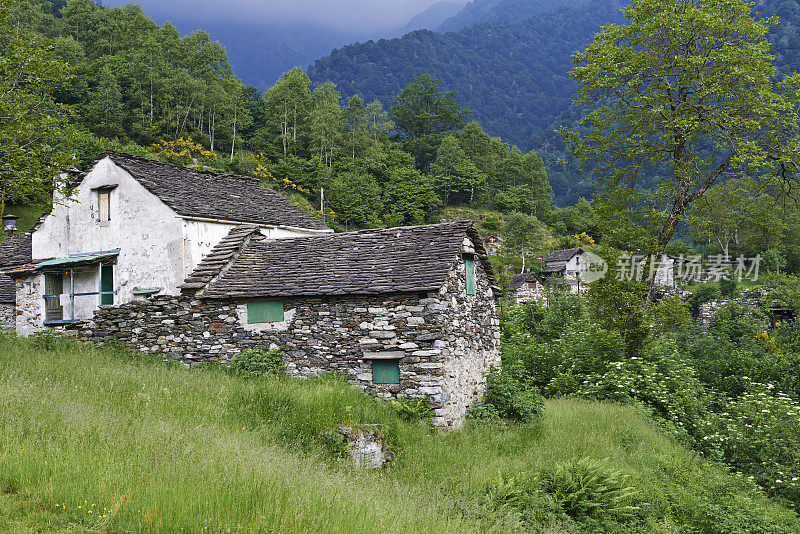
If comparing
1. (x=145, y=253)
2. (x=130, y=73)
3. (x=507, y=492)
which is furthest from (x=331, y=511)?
(x=130, y=73)

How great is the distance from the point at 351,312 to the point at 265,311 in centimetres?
248

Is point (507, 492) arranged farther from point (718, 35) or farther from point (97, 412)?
point (718, 35)

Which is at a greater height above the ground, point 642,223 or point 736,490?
point 642,223

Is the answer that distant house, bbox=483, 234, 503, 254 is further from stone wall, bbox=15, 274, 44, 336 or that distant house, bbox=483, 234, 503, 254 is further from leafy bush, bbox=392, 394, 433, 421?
leafy bush, bbox=392, 394, 433, 421

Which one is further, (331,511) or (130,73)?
(130,73)

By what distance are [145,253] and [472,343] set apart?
400 inches

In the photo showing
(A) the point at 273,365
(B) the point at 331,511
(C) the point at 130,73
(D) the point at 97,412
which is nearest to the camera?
(B) the point at 331,511

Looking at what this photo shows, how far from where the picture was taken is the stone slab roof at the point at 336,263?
13.2 metres

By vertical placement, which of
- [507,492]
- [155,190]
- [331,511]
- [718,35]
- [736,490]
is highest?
[718,35]

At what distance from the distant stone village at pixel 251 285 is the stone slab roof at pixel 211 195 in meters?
0.07

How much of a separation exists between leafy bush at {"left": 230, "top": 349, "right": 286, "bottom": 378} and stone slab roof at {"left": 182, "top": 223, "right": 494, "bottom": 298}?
1.51 m

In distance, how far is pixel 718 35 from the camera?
18281mm

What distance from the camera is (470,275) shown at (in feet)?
49.2

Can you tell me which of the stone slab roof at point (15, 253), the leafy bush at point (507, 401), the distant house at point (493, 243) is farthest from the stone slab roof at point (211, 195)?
the distant house at point (493, 243)
